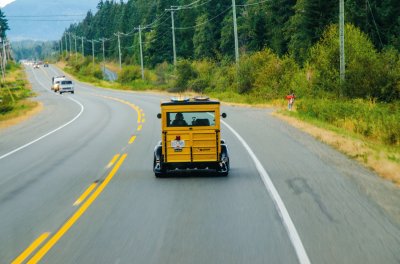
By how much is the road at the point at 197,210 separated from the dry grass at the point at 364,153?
41cm

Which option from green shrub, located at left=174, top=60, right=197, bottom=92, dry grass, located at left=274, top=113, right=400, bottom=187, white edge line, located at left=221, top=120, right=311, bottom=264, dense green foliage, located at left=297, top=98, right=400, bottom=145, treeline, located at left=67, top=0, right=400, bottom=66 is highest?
treeline, located at left=67, top=0, right=400, bottom=66

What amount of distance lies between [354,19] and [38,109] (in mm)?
28254

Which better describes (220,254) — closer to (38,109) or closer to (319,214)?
(319,214)

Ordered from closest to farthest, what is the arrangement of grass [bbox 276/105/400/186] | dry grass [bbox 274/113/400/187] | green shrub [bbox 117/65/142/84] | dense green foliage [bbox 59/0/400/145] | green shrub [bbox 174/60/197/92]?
dry grass [bbox 274/113/400/187] < grass [bbox 276/105/400/186] < dense green foliage [bbox 59/0/400/145] < green shrub [bbox 174/60/197/92] < green shrub [bbox 117/65/142/84]

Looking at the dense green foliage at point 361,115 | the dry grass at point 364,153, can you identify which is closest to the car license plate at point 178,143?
the dry grass at point 364,153

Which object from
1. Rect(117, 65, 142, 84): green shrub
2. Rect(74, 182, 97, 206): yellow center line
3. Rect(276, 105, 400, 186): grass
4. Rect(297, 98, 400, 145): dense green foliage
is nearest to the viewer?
Rect(74, 182, 97, 206): yellow center line

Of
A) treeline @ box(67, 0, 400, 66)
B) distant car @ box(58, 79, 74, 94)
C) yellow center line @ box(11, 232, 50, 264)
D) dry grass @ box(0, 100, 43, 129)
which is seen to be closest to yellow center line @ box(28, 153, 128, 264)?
yellow center line @ box(11, 232, 50, 264)

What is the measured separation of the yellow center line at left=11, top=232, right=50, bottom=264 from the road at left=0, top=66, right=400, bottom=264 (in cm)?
2

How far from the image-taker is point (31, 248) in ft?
23.3

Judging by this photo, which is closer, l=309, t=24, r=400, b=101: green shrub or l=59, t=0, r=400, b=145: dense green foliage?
l=59, t=0, r=400, b=145: dense green foliage

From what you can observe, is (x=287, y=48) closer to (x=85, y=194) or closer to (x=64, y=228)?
(x=85, y=194)

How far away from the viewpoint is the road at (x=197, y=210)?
678 centimetres

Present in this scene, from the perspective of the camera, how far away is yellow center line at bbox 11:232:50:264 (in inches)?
260

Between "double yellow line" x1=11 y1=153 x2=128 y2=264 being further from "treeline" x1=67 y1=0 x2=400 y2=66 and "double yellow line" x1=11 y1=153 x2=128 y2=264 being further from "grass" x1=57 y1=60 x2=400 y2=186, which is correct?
"treeline" x1=67 y1=0 x2=400 y2=66
